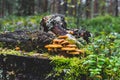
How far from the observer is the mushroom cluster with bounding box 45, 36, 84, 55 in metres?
6.67

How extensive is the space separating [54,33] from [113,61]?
2247 mm

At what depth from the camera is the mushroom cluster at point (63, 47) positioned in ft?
21.9

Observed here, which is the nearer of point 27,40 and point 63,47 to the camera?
point 63,47

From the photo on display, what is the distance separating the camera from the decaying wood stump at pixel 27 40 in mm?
7406

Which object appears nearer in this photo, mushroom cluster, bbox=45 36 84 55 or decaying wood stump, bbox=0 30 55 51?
mushroom cluster, bbox=45 36 84 55

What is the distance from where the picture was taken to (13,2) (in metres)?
40.0

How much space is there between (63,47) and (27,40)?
1.15 metres

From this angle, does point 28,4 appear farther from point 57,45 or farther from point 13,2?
point 57,45

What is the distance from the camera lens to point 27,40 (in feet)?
24.9

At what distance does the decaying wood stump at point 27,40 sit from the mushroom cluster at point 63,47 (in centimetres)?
43

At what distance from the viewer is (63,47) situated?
22.3 ft

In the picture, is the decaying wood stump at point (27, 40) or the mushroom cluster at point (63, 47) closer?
the mushroom cluster at point (63, 47)

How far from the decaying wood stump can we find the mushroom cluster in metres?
0.43

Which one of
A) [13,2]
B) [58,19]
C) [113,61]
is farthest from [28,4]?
[113,61]
